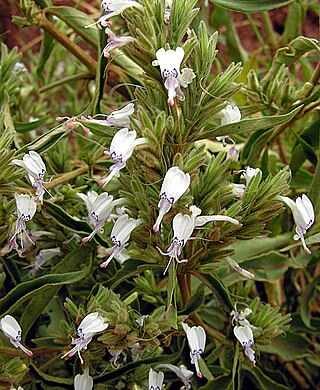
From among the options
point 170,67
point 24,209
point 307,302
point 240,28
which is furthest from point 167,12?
point 240,28

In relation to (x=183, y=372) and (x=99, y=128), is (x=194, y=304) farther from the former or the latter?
(x=99, y=128)

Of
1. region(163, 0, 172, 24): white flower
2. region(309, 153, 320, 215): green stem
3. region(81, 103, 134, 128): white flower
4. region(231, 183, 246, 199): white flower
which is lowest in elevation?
region(309, 153, 320, 215): green stem

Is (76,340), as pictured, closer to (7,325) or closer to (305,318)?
(7,325)

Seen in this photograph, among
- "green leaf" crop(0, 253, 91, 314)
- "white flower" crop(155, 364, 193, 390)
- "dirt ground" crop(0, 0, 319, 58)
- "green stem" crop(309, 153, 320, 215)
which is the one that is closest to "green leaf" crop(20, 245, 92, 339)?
"green leaf" crop(0, 253, 91, 314)

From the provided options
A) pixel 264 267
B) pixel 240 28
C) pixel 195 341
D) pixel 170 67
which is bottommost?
pixel 240 28

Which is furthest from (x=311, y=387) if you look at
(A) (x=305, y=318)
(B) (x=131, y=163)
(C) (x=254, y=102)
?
(B) (x=131, y=163)

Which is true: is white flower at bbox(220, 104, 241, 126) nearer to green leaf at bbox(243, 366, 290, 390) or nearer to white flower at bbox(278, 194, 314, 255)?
white flower at bbox(278, 194, 314, 255)
